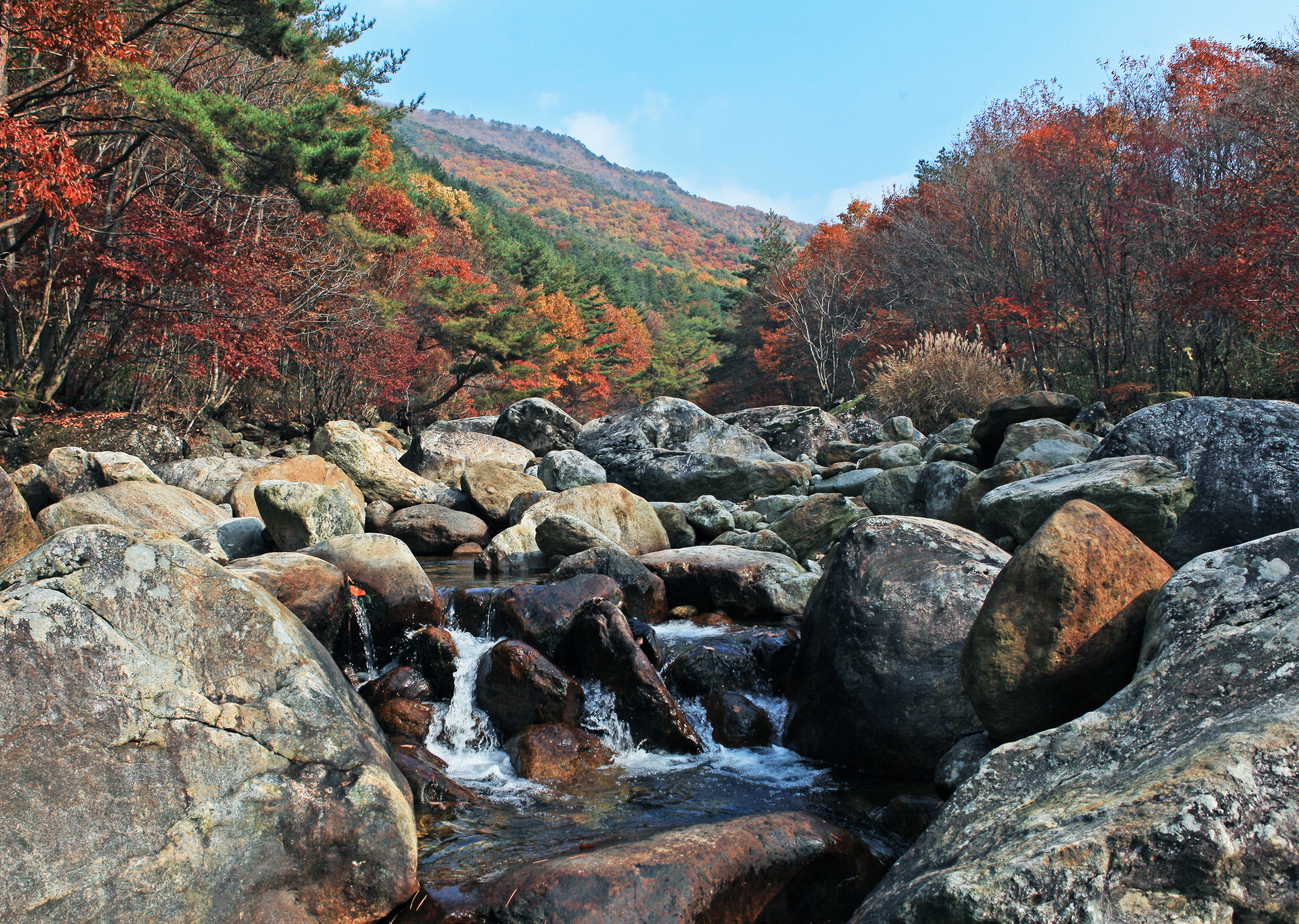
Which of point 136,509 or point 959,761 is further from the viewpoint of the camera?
point 136,509

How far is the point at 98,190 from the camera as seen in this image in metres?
12.5

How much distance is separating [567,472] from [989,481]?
6.35 metres

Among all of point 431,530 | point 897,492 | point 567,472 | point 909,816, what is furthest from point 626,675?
point 567,472

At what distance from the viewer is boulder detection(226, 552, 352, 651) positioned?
16.6ft

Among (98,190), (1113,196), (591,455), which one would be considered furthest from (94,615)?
(1113,196)

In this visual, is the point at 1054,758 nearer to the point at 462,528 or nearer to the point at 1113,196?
the point at 462,528

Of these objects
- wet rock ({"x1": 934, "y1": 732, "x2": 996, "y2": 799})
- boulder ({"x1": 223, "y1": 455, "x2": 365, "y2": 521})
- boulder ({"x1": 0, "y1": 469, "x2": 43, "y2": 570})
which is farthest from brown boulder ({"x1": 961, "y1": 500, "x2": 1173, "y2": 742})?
boulder ({"x1": 223, "y1": 455, "x2": 365, "y2": 521})

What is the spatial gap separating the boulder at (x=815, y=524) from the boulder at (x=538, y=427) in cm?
682

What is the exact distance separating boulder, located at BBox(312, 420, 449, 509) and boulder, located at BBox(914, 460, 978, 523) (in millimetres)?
6646

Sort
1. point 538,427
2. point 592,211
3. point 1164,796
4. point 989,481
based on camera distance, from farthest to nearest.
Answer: point 592,211 < point 538,427 < point 989,481 < point 1164,796

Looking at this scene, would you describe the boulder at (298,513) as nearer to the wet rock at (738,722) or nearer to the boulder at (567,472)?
the boulder at (567,472)

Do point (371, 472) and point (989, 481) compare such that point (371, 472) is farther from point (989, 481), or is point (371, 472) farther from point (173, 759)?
point (173, 759)

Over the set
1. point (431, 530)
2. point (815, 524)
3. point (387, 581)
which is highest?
point (815, 524)

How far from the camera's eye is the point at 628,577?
267 inches
